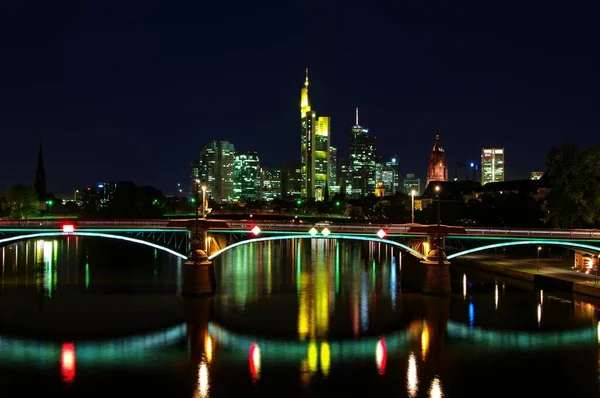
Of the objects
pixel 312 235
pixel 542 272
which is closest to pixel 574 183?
pixel 542 272

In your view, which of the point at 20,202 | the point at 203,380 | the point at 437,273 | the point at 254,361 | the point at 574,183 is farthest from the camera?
the point at 20,202

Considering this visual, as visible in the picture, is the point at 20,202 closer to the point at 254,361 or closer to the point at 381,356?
the point at 254,361

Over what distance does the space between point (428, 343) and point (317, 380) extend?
11.9 m

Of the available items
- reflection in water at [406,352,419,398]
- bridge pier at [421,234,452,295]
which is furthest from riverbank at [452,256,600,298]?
reflection in water at [406,352,419,398]

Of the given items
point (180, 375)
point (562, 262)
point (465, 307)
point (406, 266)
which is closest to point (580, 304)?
point (465, 307)

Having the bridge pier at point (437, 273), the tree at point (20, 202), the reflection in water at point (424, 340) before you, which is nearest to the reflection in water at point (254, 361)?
the reflection in water at point (424, 340)

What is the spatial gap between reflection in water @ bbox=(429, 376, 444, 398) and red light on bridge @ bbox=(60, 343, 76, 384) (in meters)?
20.6

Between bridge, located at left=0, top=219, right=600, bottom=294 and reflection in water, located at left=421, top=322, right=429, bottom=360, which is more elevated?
bridge, located at left=0, top=219, right=600, bottom=294

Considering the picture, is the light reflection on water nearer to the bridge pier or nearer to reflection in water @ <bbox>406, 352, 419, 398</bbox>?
reflection in water @ <bbox>406, 352, 419, 398</bbox>

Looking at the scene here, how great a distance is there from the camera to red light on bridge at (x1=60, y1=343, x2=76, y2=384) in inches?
1529

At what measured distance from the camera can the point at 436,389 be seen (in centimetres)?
3703

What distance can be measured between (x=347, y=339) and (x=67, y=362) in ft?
63.8

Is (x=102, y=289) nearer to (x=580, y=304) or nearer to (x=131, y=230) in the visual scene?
(x=131, y=230)

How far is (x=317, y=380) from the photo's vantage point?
127 feet
